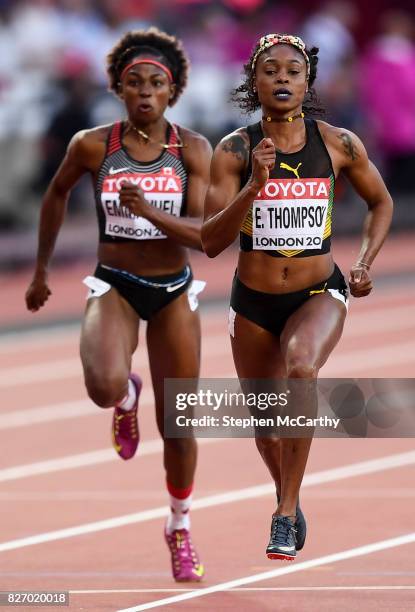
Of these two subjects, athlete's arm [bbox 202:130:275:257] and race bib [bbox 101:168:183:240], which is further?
race bib [bbox 101:168:183:240]

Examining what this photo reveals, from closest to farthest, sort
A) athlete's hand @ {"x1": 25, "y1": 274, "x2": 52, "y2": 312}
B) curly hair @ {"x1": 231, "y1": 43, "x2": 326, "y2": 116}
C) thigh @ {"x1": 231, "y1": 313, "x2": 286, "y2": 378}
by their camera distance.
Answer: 1. curly hair @ {"x1": 231, "y1": 43, "x2": 326, "y2": 116}
2. thigh @ {"x1": 231, "y1": 313, "x2": 286, "y2": 378}
3. athlete's hand @ {"x1": 25, "y1": 274, "x2": 52, "y2": 312}

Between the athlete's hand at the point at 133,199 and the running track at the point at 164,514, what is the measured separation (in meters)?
1.84

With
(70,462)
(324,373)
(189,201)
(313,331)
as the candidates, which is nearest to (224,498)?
(70,462)

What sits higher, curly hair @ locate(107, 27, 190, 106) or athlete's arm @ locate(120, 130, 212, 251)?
curly hair @ locate(107, 27, 190, 106)

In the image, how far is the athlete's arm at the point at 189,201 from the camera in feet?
26.0

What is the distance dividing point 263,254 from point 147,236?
94 cm

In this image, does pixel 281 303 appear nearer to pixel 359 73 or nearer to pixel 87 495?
pixel 87 495

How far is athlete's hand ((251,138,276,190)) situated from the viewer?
23.2 ft

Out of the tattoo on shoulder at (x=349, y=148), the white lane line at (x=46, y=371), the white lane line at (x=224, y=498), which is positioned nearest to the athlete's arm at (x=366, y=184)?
the tattoo on shoulder at (x=349, y=148)

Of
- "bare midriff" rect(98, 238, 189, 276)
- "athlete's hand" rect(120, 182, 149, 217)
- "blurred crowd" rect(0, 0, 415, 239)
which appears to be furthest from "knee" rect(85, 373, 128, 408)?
"blurred crowd" rect(0, 0, 415, 239)

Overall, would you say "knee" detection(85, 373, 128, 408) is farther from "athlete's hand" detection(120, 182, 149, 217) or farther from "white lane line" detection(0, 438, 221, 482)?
"white lane line" detection(0, 438, 221, 482)

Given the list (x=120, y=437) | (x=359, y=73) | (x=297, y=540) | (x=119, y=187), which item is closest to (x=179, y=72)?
(x=119, y=187)

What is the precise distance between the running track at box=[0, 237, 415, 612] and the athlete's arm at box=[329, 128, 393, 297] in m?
1.67

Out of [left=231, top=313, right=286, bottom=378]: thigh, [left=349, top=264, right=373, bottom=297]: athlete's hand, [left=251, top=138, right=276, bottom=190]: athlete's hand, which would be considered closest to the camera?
[left=251, top=138, right=276, bottom=190]: athlete's hand
